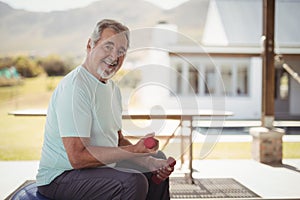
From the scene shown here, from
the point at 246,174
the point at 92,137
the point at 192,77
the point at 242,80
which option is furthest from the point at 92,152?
the point at 242,80

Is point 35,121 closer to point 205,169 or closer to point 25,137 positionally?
point 25,137

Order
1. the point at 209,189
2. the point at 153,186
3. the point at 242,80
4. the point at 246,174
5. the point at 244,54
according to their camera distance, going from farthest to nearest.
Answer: the point at 242,80 < the point at 244,54 < the point at 246,174 < the point at 209,189 < the point at 153,186

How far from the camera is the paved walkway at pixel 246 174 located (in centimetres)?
326

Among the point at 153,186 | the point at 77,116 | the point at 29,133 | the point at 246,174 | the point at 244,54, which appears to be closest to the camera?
the point at 77,116

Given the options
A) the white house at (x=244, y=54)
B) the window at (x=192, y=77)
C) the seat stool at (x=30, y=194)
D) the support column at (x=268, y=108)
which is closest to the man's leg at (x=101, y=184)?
the seat stool at (x=30, y=194)

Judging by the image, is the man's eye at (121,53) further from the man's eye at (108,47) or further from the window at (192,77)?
the window at (192,77)

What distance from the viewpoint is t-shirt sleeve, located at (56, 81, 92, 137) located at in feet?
4.75

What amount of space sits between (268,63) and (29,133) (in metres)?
5.13

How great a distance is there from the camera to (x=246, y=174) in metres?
3.95

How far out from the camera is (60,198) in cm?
155

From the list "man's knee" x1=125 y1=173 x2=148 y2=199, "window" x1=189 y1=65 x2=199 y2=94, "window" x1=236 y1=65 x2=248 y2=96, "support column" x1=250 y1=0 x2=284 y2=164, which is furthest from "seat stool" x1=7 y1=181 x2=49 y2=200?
"window" x1=236 y1=65 x2=248 y2=96

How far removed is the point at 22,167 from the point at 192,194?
1.84 meters

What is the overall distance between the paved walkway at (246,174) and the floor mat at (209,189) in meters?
0.08

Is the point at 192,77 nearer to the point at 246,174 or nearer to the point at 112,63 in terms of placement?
the point at 246,174
